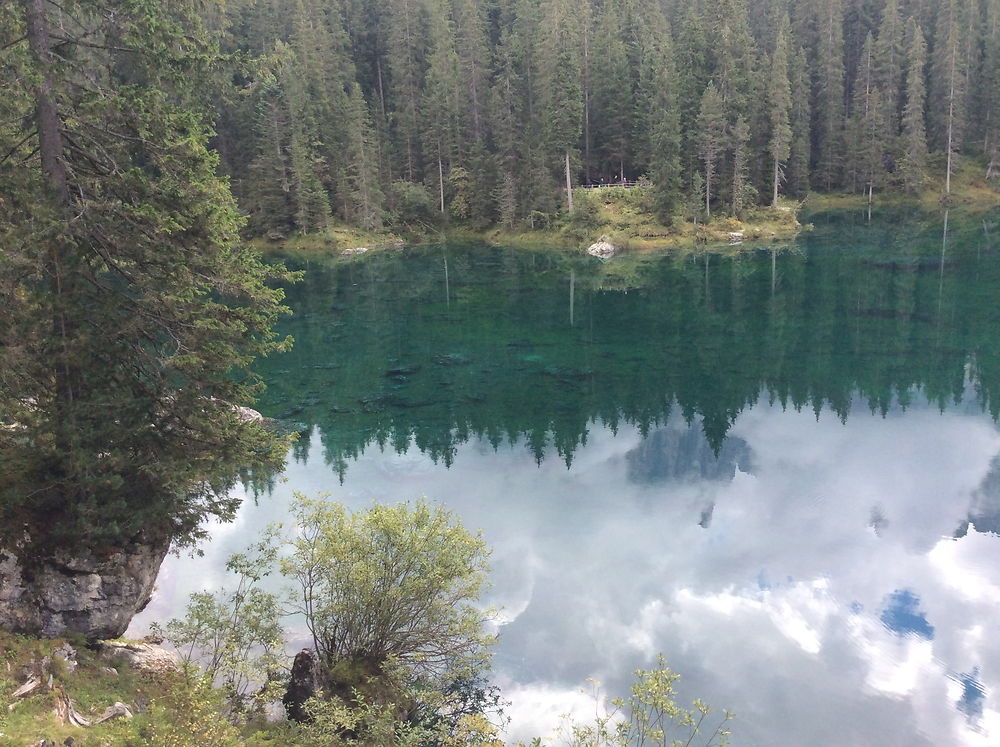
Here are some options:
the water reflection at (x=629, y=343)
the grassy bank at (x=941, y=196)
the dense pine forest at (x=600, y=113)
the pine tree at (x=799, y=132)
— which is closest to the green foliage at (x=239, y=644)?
the water reflection at (x=629, y=343)

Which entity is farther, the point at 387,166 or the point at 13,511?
the point at 387,166

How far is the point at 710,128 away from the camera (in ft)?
263

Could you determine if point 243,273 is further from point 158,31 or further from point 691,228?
point 691,228

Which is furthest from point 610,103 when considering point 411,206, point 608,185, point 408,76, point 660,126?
point 408,76

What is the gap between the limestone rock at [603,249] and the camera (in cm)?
7878

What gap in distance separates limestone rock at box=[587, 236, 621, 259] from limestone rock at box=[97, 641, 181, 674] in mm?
66374

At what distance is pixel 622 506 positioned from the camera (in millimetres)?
27938

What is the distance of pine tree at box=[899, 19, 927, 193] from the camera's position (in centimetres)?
9269

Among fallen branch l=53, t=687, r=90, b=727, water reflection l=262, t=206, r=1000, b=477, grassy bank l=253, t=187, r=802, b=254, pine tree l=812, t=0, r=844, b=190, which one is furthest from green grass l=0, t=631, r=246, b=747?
pine tree l=812, t=0, r=844, b=190

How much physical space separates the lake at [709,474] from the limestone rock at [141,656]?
11.1 feet

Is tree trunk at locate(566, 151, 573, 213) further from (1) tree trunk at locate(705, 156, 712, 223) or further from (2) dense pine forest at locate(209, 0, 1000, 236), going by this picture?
(1) tree trunk at locate(705, 156, 712, 223)

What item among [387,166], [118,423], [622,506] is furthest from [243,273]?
[387,166]

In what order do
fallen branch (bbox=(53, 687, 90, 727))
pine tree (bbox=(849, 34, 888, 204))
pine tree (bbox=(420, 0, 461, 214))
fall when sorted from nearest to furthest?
fallen branch (bbox=(53, 687, 90, 727)) < pine tree (bbox=(420, 0, 461, 214)) < pine tree (bbox=(849, 34, 888, 204))

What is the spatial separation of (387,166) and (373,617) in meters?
86.3
